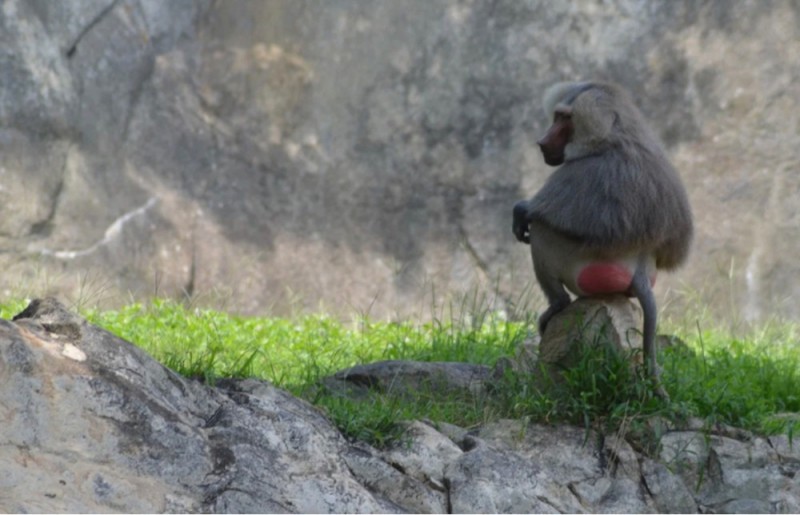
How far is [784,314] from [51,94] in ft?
16.5

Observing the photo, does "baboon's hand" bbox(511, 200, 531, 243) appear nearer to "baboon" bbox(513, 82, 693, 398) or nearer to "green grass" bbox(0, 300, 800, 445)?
"baboon" bbox(513, 82, 693, 398)

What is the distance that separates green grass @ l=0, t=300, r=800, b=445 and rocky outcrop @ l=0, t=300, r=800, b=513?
10cm

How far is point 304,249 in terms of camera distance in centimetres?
883

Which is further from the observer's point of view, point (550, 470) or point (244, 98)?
point (244, 98)

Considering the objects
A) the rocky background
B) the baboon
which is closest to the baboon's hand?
the baboon

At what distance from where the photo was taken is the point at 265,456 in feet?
14.5

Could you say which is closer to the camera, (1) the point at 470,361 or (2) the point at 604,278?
(2) the point at 604,278

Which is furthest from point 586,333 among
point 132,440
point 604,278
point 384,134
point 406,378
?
point 384,134

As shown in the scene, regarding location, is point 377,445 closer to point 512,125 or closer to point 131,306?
point 131,306

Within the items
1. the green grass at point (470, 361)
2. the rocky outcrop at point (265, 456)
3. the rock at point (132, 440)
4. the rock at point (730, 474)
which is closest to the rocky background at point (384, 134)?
the green grass at point (470, 361)

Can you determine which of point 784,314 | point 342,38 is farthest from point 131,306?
point 784,314

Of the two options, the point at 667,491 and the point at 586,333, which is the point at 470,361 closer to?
Answer: the point at 586,333

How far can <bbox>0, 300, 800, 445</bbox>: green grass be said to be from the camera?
5.13 m

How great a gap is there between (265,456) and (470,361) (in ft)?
6.79
